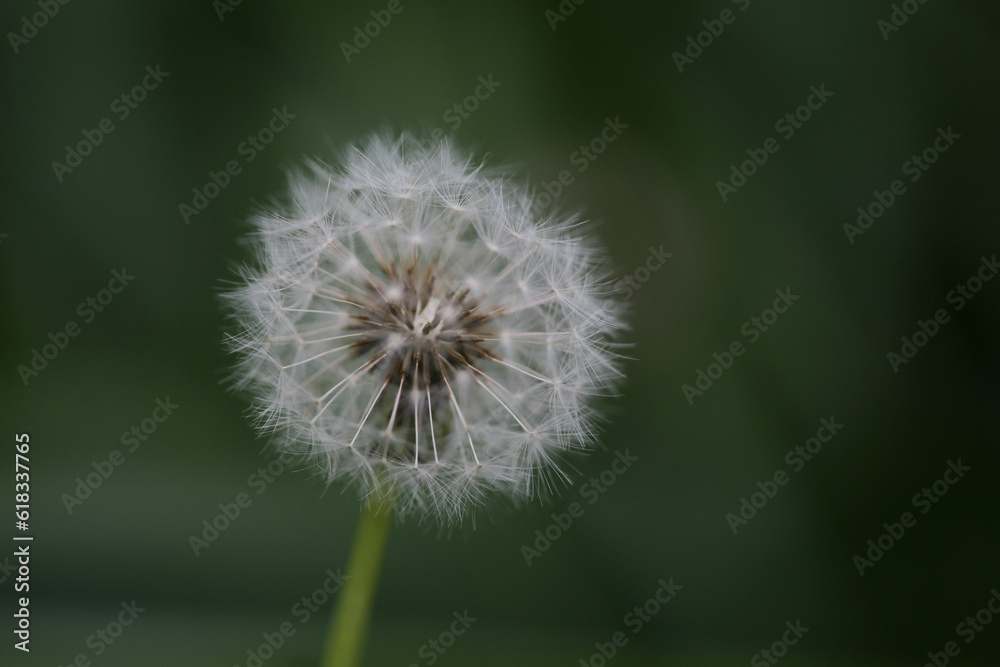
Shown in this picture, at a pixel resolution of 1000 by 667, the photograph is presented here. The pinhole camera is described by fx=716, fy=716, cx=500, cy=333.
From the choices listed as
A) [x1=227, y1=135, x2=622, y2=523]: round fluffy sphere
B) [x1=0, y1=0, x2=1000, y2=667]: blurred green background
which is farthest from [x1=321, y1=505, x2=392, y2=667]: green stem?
[x1=0, y1=0, x2=1000, y2=667]: blurred green background

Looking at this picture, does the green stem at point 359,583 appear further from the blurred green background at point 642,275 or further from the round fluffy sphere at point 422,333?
the blurred green background at point 642,275

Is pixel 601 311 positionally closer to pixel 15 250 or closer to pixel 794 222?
pixel 794 222

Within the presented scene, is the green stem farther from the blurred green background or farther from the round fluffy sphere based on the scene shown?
the blurred green background

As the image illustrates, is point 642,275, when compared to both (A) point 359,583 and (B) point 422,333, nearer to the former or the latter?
(B) point 422,333

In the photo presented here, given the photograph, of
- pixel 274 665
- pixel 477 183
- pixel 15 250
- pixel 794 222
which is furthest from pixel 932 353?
pixel 15 250

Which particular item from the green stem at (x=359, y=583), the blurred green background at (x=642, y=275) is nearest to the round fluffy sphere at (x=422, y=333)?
the green stem at (x=359, y=583)

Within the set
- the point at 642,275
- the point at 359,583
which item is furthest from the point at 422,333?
the point at 642,275

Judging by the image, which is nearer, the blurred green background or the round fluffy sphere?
the round fluffy sphere
